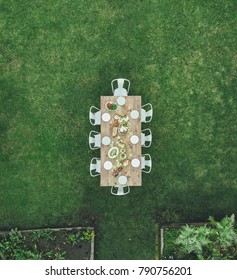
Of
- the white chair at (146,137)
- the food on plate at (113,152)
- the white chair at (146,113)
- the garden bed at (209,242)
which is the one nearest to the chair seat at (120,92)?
the white chair at (146,113)

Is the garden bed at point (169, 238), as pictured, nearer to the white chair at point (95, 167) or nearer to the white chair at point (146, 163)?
the white chair at point (146, 163)

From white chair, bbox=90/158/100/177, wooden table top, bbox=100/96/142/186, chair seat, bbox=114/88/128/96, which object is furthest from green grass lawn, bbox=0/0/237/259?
wooden table top, bbox=100/96/142/186

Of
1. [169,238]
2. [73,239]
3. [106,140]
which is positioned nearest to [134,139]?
[106,140]

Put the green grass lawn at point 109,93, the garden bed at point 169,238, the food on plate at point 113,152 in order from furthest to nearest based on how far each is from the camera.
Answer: the green grass lawn at point 109,93, the garden bed at point 169,238, the food on plate at point 113,152

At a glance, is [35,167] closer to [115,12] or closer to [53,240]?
[53,240]

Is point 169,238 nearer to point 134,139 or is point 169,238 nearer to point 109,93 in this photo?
point 134,139

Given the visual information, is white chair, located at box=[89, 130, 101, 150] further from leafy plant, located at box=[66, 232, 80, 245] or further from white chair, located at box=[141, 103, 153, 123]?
leafy plant, located at box=[66, 232, 80, 245]
